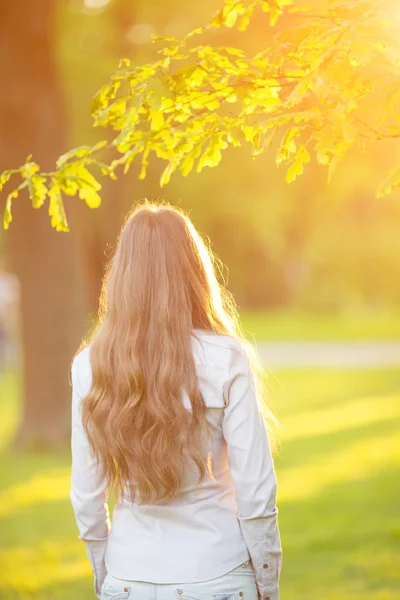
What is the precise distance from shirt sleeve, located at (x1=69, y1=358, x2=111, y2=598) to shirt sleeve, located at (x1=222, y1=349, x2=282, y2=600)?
451 millimetres

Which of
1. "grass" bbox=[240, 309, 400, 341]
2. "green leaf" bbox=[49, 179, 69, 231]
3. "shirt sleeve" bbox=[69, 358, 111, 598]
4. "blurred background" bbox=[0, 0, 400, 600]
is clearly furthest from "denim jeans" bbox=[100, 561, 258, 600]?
"grass" bbox=[240, 309, 400, 341]

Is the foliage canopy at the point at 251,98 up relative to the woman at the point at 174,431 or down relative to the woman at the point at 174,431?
up

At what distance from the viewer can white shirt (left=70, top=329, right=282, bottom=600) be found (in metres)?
2.67

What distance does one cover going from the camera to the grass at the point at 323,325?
25898mm

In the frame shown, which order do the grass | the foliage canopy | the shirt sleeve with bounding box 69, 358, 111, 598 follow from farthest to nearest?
1. the grass
2. the foliage canopy
3. the shirt sleeve with bounding box 69, 358, 111, 598

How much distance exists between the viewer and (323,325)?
95.2 feet

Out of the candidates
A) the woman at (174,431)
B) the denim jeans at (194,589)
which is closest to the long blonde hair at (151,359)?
the woman at (174,431)

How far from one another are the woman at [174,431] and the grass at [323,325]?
2223 cm

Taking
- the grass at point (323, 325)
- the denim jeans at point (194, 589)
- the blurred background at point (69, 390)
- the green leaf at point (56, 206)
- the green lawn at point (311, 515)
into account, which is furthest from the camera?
the grass at point (323, 325)

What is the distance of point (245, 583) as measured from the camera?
2.72 metres

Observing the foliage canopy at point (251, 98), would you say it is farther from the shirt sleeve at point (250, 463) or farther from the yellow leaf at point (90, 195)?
the shirt sleeve at point (250, 463)

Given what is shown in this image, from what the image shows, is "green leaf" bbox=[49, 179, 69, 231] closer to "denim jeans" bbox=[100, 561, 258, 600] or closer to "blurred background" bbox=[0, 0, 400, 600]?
"blurred background" bbox=[0, 0, 400, 600]

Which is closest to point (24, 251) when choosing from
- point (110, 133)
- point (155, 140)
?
point (110, 133)

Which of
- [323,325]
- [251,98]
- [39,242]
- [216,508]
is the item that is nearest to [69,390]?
[39,242]
